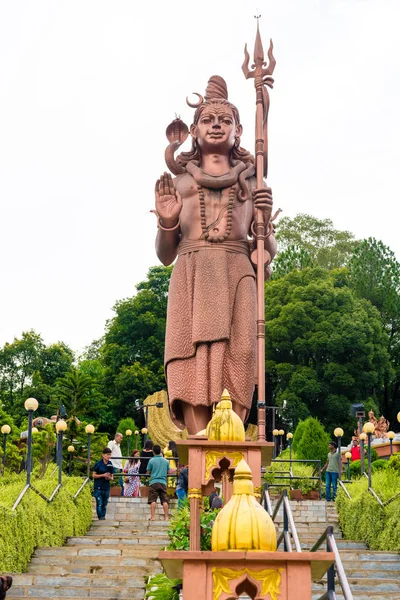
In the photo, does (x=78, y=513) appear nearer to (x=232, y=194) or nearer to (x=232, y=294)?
(x=232, y=294)

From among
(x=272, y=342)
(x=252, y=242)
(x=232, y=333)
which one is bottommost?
(x=232, y=333)

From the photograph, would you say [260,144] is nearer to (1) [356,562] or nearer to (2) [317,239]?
(1) [356,562]

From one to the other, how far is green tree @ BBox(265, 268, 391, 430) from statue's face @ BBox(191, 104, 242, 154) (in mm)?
21554

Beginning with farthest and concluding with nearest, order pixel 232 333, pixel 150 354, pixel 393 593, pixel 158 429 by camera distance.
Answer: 1. pixel 150 354
2. pixel 158 429
3. pixel 232 333
4. pixel 393 593

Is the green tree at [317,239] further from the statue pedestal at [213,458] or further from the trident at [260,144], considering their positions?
the statue pedestal at [213,458]

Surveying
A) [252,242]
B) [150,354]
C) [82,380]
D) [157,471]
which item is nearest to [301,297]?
[150,354]

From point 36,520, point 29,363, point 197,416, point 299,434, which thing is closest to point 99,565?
point 36,520

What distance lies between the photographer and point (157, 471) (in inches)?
494

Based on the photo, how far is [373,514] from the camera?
11.7 metres

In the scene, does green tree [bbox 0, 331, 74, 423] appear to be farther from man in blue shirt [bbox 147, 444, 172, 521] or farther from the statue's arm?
the statue's arm

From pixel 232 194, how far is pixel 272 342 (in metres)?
23.6

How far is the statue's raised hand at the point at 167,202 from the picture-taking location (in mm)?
9891

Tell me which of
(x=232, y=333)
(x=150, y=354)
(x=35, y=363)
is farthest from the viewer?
(x=35, y=363)

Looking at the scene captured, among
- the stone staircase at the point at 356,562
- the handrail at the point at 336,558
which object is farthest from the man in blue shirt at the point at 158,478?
the handrail at the point at 336,558
